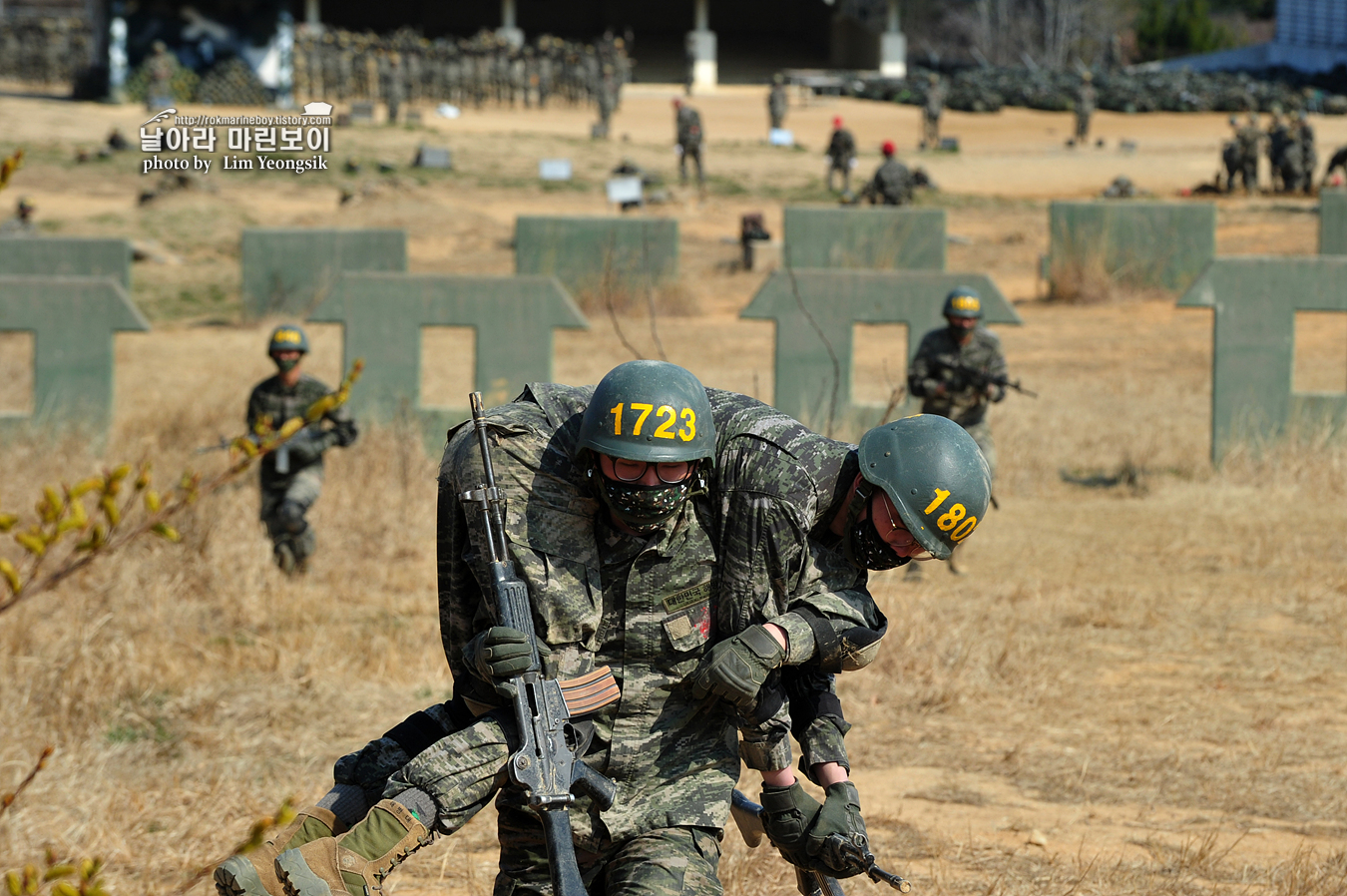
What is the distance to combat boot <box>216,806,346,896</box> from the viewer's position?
11.5 feet

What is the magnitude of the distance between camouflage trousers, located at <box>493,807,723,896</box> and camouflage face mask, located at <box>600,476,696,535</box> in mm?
Result: 798

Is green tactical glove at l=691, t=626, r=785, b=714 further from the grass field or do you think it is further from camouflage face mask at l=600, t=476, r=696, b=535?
the grass field

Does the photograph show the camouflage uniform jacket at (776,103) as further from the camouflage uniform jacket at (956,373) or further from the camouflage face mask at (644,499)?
the camouflage face mask at (644,499)

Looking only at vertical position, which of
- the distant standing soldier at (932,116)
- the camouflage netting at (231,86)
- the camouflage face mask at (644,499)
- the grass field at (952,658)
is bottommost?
the grass field at (952,658)

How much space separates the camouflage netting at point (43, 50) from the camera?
50781 millimetres

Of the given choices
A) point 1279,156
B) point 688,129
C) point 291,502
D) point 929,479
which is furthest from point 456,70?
point 929,479

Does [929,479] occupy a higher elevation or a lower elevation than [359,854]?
higher

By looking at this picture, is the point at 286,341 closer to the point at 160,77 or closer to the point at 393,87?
the point at 393,87

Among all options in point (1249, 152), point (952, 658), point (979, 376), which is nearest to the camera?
point (952, 658)

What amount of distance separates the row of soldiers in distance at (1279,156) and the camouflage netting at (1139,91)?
50.4 ft

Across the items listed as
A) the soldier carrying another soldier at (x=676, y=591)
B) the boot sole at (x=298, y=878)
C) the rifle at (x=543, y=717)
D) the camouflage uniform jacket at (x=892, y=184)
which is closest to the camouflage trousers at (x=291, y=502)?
the soldier carrying another soldier at (x=676, y=591)

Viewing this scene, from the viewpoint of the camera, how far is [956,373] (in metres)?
10.4

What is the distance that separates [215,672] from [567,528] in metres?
4.40

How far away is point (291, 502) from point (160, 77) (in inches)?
1346
